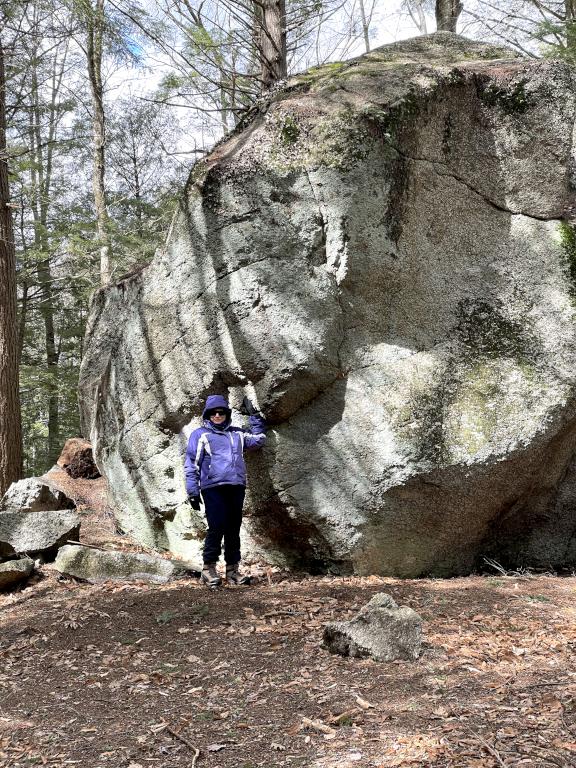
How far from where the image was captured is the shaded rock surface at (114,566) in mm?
6684

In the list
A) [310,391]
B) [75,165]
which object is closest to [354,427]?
[310,391]

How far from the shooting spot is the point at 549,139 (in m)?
7.31

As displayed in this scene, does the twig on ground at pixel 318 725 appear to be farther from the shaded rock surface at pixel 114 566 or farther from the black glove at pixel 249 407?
the black glove at pixel 249 407

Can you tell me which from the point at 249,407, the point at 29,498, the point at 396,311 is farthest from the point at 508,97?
the point at 29,498

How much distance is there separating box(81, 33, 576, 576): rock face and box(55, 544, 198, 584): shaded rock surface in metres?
0.87

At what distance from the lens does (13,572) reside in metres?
6.65

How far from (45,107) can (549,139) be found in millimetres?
10221

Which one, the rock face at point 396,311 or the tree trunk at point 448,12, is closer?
the rock face at point 396,311

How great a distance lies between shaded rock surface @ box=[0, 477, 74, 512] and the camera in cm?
767

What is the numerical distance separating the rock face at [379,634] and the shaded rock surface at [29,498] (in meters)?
4.62

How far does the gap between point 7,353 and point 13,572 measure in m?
4.52

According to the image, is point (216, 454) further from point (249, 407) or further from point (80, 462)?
point (80, 462)

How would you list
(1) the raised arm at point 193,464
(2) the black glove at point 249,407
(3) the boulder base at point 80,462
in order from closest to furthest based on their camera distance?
1. (1) the raised arm at point 193,464
2. (2) the black glove at point 249,407
3. (3) the boulder base at point 80,462

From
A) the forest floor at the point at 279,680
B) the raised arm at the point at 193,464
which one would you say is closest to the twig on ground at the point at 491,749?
the forest floor at the point at 279,680
